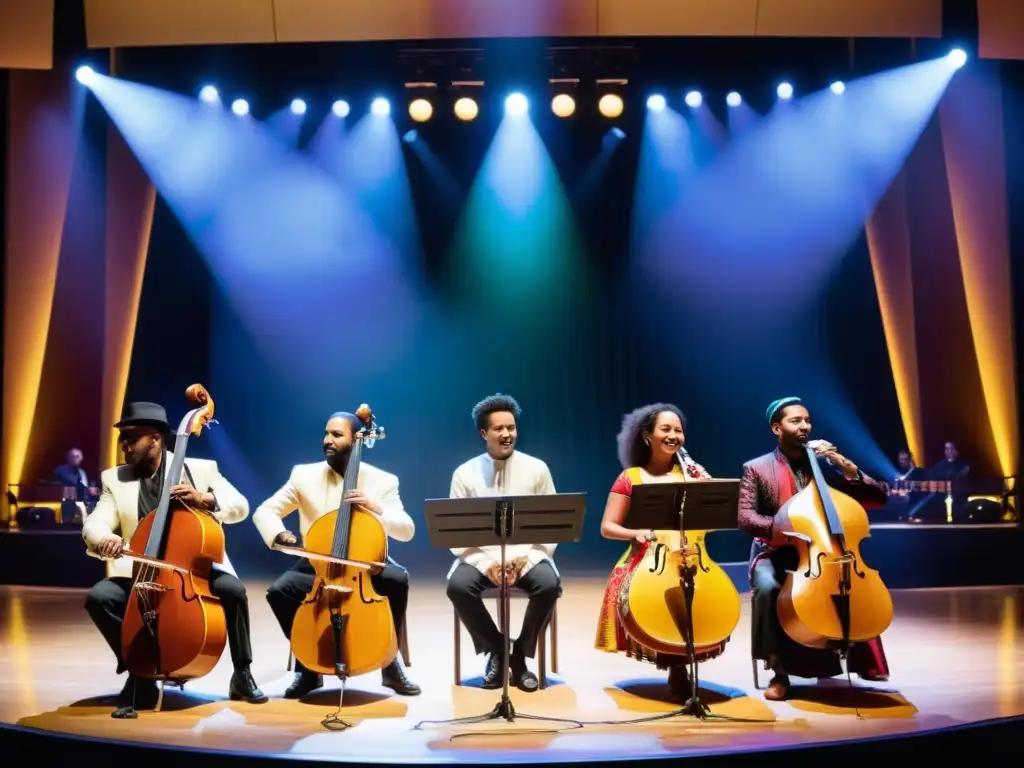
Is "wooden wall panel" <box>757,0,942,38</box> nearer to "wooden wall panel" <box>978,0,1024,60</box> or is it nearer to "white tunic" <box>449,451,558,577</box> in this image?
"wooden wall panel" <box>978,0,1024,60</box>

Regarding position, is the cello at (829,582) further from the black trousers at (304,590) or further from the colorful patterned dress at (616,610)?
the black trousers at (304,590)

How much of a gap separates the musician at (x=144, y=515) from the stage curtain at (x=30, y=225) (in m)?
6.37

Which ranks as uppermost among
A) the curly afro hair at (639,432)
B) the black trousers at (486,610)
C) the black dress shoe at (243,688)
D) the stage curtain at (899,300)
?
the stage curtain at (899,300)

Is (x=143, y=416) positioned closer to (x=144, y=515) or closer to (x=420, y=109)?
(x=144, y=515)

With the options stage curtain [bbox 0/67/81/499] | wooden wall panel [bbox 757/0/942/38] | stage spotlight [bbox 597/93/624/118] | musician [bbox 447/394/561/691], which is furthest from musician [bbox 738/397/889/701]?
stage curtain [bbox 0/67/81/499]

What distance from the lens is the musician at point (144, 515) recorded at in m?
3.76

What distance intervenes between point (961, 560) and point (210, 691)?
5.70 m

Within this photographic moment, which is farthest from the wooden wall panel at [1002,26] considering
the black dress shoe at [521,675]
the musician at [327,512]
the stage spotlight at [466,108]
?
the black dress shoe at [521,675]

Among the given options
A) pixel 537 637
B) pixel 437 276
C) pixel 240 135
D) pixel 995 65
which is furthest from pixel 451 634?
pixel 995 65

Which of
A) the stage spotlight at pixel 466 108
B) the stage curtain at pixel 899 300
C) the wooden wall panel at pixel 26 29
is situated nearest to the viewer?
the wooden wall panel at pixel 26 29

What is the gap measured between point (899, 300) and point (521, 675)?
22.5 ft

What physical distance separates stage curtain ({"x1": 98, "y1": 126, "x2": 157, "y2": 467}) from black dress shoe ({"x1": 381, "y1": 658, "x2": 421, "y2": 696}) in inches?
250

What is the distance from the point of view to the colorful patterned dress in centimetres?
380

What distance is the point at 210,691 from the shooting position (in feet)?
13.4
